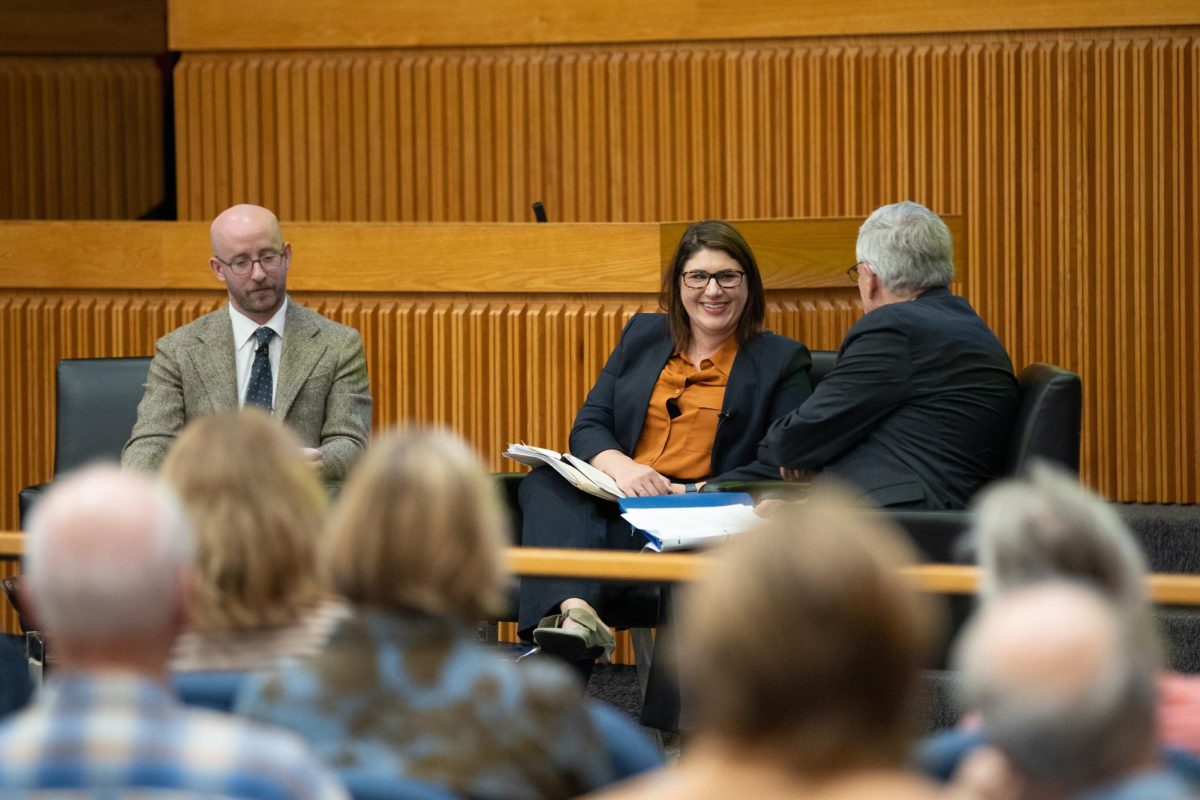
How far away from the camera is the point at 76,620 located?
155 centimetres

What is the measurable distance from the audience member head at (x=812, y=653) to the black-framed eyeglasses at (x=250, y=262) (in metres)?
3.13

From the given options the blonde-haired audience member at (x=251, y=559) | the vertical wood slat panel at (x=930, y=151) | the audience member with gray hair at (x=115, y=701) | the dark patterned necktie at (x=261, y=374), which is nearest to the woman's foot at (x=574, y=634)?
the dark patterned necktie at (x=261, y=374)

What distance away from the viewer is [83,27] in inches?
286

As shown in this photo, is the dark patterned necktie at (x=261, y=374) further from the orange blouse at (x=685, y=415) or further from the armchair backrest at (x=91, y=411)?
the orange blouse at (x=685, y=415)

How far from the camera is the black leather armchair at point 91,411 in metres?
4.46

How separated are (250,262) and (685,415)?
1.17 m

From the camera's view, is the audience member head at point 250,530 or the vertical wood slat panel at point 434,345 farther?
the vertical wood slat panel at point 434,345

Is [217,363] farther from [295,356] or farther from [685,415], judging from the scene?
[685,415]

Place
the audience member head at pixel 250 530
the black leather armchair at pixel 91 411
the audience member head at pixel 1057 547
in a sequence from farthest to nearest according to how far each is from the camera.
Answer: the black leather armchair at pixel 91 411, the audience member head at pixel 250 530, the audience member head at pixel 1057 547

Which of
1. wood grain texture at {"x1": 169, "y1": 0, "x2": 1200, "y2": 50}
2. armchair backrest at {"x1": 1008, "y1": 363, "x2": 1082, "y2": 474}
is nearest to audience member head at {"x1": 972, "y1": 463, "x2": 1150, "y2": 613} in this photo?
armchair backrest at {"x1": 1008, "y1": 363, "x2": 1082, "y2": 474}

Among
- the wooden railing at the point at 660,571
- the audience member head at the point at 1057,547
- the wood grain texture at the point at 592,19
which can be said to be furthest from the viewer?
the wood grain texture at the point at 592,19

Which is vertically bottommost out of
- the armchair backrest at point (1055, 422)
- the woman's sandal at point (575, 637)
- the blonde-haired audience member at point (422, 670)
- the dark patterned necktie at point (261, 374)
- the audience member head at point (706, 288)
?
the woman's sandal at point (575, 637)

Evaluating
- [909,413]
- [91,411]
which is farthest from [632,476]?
[91,411]

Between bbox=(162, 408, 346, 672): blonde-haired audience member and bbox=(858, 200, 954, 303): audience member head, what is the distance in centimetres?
217
